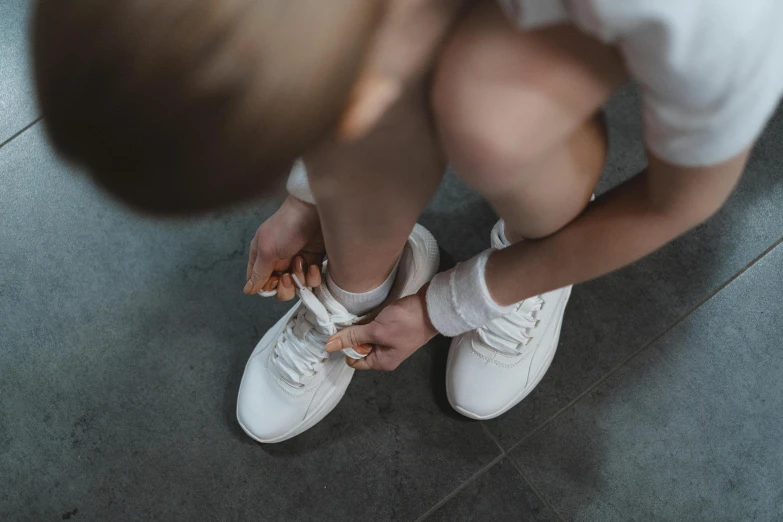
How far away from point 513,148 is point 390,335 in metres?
0.34

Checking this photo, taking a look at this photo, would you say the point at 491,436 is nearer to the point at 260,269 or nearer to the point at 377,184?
the point at 260,269

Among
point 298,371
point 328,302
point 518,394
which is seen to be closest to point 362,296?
point 328,302

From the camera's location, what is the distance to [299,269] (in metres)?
0.72

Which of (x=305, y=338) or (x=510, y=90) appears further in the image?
(x=305, y=338)

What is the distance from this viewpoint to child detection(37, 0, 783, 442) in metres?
0.26

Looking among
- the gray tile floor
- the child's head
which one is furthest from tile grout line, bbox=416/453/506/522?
the child's head

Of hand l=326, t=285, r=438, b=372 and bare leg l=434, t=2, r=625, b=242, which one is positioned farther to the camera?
hand l=326, t=285, r=438, b=372

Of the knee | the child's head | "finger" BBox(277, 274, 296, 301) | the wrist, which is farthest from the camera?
"finger" BBox(277, 274, 296, 301)

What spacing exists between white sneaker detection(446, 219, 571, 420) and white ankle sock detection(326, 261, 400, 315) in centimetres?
14

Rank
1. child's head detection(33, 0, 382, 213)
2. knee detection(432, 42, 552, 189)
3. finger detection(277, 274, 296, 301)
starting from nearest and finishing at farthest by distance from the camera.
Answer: child's head detection(33, 0, 382, 213), knee detection(432, 42, 552, 189), finger detection(277, 274, 296, 301)

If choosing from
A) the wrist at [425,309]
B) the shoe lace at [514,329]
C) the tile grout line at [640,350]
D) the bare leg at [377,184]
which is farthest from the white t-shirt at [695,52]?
the tile grout line at [640,350]

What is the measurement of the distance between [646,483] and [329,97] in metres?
0.74

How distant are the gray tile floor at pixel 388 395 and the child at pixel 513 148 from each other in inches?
6.2

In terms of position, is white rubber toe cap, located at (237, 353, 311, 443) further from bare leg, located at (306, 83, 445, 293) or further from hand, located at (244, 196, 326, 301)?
bare leg, located at (306, 83, 445, 293)
